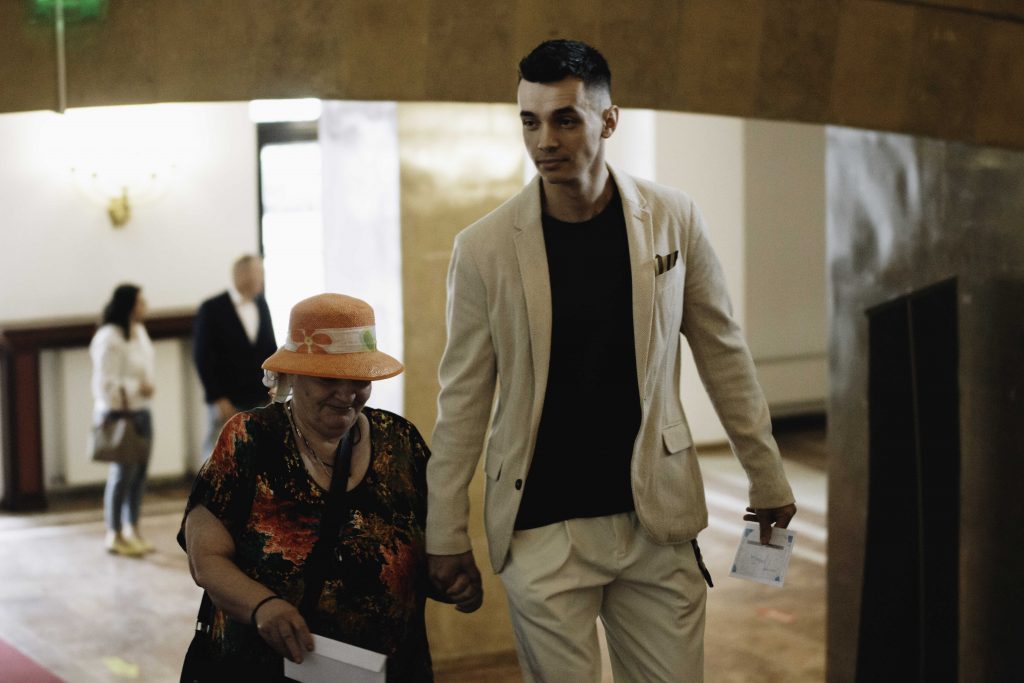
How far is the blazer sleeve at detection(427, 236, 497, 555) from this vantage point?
9.88 feet

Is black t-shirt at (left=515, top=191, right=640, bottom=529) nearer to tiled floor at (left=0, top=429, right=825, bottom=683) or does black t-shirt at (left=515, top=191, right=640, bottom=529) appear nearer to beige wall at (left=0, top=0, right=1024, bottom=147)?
beige wall at (left=0, top=0, right=1024, bottom=147)

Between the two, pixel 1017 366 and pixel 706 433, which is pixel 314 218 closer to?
pixel 706 433

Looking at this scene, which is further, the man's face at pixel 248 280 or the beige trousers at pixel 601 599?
the man's face at pixel 248 280

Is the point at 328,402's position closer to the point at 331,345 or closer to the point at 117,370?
the point at 331,345

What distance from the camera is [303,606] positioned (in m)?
2.88

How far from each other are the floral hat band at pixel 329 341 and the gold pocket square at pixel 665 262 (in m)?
0.61

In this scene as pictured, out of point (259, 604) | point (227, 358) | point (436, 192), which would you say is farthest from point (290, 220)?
point (259, 604)

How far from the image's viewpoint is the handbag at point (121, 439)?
28.8ft

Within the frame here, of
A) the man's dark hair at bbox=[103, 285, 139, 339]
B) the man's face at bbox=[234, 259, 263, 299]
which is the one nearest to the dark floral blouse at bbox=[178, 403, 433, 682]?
the man's face at bbox=[234, 259, 263, 299]

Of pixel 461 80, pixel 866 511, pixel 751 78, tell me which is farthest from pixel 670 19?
pixel 866 511

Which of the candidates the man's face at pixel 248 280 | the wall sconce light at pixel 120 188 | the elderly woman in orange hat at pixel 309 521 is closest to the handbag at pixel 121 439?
the man's face at pixel 248 280

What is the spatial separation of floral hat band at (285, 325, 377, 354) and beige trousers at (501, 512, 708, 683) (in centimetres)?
51

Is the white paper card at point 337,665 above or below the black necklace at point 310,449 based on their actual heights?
below

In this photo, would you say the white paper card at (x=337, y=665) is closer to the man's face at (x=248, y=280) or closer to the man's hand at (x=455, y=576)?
the man's hand at (x=455, y=576)
